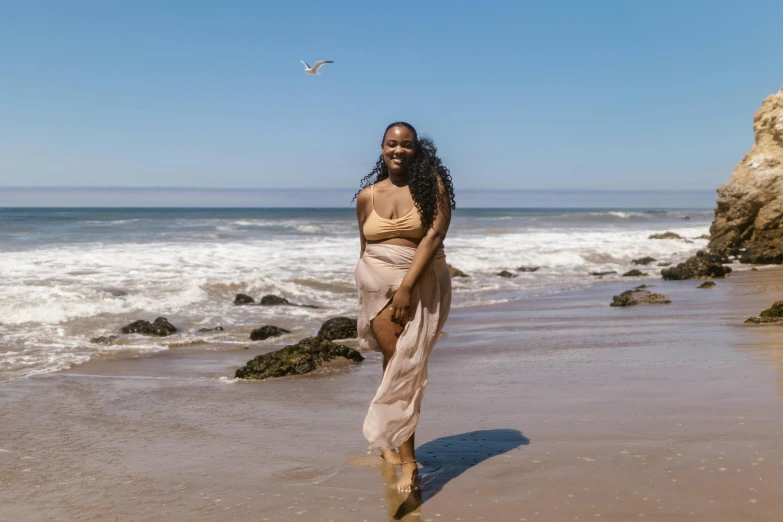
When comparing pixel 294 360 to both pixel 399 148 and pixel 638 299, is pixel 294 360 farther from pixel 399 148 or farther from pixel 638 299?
pixel 638 299

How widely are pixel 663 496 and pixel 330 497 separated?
143 centimetres

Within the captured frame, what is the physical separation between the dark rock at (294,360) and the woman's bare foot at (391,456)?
3109 mm

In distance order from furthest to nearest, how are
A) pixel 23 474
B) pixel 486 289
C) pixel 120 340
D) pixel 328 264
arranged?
pixel 328 264 < pixel 486 289 < pixel 120 340 < pixel 23 474

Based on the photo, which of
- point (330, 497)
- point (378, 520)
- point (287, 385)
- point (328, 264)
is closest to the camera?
point (378, 520)

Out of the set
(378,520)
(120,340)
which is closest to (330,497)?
(378,520)

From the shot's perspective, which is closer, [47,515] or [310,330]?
[47,515]

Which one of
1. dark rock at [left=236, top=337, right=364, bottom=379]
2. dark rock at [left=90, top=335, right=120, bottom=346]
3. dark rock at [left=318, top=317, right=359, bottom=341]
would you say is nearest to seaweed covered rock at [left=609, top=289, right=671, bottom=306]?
dark rock at [left=318, top=317, right=359, bottom=341]

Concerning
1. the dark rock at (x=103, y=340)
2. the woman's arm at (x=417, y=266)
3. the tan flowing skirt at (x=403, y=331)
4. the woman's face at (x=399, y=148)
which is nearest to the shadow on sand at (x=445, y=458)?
the tan flowing skirt at (x=403, y=331)

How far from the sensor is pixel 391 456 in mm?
3816

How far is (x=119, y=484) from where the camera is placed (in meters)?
3.82

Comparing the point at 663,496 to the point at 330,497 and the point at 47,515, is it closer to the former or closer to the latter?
the point at 330,497

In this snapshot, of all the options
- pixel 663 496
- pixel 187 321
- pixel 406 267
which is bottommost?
pixel 187 321

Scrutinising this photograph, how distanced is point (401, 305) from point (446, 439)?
116cm

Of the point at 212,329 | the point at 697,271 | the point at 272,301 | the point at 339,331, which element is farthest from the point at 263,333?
the point at 697,271
